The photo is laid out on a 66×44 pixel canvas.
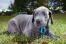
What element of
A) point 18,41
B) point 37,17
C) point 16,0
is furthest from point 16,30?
point 16,0

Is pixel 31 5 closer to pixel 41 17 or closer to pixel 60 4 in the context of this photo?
pixel 60 4

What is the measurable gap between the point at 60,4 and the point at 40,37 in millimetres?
22541

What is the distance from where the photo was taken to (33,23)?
229 inches


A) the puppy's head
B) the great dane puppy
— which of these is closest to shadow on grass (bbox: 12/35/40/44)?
the great dane puppy

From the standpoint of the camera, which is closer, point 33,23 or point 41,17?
point 41,17

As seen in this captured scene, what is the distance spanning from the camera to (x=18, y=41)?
221 inches

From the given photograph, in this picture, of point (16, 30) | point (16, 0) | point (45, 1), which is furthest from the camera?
A: point (16, 0)

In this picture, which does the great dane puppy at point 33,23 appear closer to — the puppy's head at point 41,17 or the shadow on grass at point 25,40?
the puppy's head at point 41,17

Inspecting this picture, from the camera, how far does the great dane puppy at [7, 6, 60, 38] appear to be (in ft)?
17.1

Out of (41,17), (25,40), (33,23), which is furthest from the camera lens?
(33,23)

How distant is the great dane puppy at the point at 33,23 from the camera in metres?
5.21

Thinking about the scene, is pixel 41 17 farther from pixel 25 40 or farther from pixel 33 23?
pixel 25 40

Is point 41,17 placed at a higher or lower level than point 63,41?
higher

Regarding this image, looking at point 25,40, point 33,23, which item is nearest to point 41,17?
point 33,23
